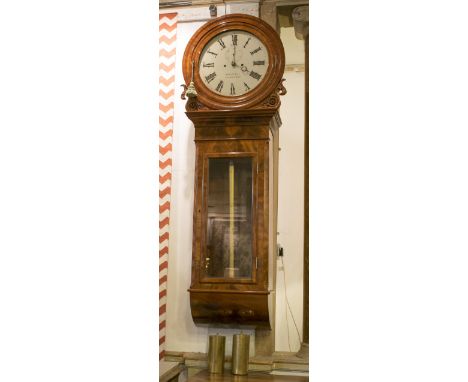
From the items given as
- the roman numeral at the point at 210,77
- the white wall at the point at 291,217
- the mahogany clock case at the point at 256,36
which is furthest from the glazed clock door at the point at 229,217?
the white wall at the point at 291,217

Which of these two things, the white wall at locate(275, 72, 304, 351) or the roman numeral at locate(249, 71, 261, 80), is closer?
the roman numeral at locate(249, 71, 261, 80)

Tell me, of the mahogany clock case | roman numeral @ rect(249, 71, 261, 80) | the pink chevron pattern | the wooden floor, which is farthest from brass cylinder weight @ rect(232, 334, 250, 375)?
roman numeral @ rect(249, 71, 261, 80)

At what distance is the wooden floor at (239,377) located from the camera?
276cm

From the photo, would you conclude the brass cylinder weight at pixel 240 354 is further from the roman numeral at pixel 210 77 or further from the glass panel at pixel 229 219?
the roman numeral at pixel 210 77

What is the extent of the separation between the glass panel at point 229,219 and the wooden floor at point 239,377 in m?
0.50

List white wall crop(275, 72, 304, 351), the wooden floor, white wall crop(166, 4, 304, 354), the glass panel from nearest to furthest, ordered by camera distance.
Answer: the wooden floor < the glass panel < white wall crop(166, 4, 304, 354) < white wall crop(275, 72, 304, 351)

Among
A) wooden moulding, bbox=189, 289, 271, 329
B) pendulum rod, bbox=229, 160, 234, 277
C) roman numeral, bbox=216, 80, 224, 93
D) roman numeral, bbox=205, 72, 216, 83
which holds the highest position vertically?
roman numeral, bbox=205, 72, 216, 83

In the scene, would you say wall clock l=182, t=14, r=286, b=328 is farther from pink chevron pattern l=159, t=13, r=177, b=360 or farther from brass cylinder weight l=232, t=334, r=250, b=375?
pink chevron pattern l=159, t=13, r=177, b=360

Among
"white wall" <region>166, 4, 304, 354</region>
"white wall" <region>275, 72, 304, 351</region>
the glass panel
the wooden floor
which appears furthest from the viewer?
"white wall" <region>275, 72, 304, 351</region>

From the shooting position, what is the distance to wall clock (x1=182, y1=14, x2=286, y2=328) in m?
2.82

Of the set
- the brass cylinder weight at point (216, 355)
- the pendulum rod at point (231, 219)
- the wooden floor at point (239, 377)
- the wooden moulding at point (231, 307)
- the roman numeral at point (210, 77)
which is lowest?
the wooden floor at point (239, 377)

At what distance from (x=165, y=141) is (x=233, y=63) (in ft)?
2.20
